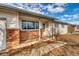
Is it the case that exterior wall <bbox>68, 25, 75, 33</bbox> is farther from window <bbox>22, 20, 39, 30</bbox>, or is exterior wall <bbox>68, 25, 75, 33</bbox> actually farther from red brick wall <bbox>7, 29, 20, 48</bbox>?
red brick wall <bbox>7, 29, 20, 48</bbox>

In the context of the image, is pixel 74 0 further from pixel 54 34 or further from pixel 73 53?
pixel 73 53

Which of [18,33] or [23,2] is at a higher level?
[23,2]

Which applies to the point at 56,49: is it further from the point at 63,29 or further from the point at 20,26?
the point at 20,26

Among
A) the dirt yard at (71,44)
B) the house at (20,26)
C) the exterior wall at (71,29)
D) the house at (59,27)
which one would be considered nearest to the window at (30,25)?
the house at (20,26)

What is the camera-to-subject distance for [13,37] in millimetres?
3328

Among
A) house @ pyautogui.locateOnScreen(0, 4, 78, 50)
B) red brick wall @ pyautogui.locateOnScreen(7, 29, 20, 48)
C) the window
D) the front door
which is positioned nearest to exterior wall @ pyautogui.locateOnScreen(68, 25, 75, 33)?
house @ pyautogui.locateOnScreen(0, 4, 78, 50)

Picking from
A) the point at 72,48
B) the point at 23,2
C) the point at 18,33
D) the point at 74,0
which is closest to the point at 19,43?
the point at 18,33

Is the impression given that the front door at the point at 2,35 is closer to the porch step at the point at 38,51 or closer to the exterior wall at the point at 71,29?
the porch step at the point at 38,51

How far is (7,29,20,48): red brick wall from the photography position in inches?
130

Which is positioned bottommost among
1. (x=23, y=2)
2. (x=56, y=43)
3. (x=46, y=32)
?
(x=56, y=43)

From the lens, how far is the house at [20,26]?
3273 millimetres

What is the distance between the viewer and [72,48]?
133 inches

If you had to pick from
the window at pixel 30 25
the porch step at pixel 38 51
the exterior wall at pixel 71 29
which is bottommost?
the porch step at pixel 38 51

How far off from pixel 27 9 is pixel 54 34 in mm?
696
